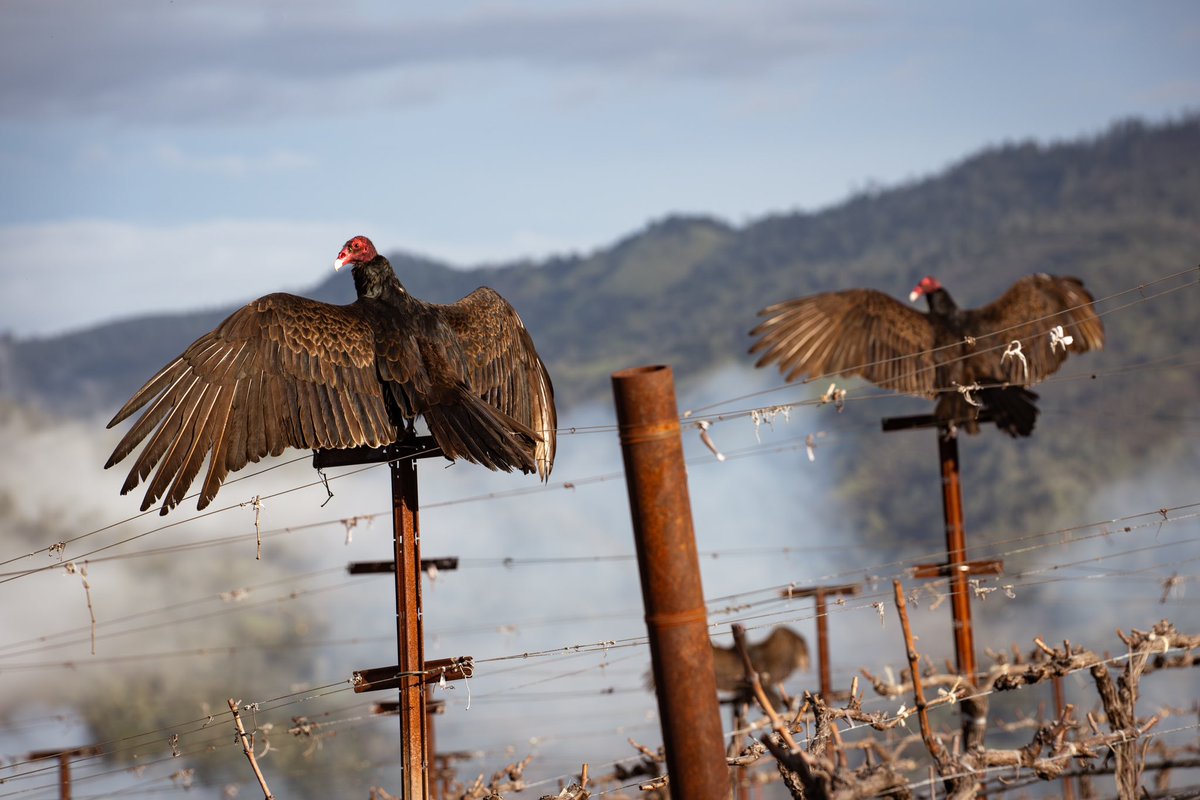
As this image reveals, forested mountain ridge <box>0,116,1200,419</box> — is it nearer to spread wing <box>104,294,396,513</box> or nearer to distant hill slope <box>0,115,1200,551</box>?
distant hill slope <box>0,115,1200,551</box>

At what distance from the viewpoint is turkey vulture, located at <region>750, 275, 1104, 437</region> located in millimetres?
12727

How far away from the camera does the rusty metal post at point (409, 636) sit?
7359mm

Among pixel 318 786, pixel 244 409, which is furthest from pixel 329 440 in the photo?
pixel 318 786

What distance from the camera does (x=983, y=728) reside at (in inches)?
458

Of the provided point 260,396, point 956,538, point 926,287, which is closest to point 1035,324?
point 926,287

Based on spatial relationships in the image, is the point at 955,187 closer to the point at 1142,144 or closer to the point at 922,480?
the point at 1142,144

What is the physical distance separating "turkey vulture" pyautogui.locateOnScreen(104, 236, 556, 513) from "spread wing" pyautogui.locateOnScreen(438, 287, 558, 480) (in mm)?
198

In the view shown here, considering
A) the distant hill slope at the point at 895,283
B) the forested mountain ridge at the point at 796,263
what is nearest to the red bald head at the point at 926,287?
the distant hill slope at the point at 895,283

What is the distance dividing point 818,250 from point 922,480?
43.9 metres

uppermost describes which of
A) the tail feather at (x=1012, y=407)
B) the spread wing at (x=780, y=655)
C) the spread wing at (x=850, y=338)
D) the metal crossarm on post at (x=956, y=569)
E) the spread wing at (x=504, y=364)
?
the spread wing at (x=850, y=338)

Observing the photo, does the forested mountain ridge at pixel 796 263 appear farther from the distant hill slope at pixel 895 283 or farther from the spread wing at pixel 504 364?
the spread wing at pixel 504 364

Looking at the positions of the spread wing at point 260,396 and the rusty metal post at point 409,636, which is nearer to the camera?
the spread wing at point 260,396

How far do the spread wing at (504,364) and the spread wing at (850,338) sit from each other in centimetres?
452

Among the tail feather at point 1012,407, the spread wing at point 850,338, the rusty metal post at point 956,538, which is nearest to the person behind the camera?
the rusty metal post at point 956,538
